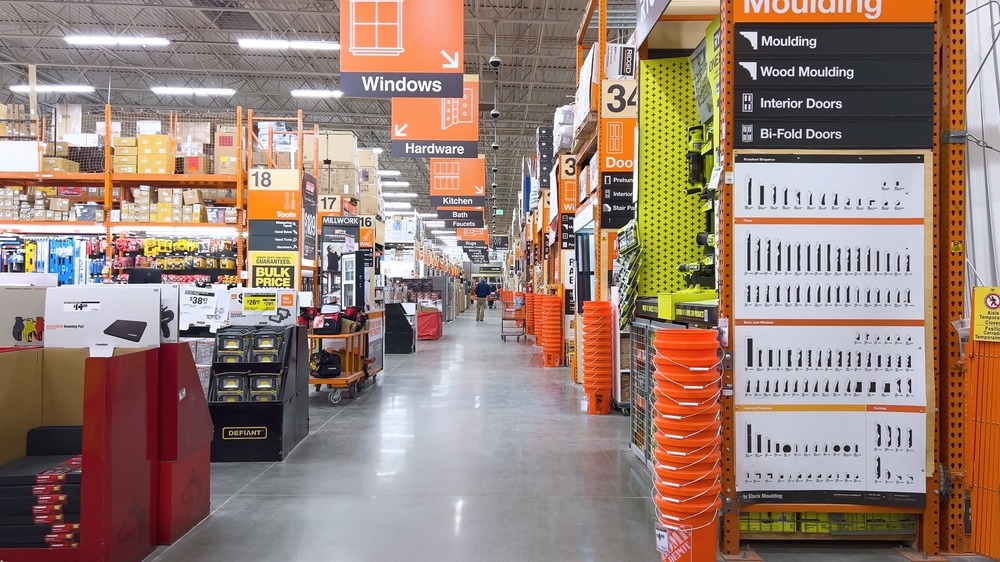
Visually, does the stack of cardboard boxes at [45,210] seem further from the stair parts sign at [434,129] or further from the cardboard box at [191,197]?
the stair parts sign at [434,129]

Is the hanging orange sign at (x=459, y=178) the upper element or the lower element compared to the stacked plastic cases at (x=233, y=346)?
upper

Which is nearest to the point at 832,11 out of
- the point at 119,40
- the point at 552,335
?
the point at 552,335

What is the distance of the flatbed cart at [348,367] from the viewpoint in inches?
278

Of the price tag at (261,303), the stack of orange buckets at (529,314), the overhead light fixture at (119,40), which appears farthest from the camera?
the stack of orange buckets at (529,314)

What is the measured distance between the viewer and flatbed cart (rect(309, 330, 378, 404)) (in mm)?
7062

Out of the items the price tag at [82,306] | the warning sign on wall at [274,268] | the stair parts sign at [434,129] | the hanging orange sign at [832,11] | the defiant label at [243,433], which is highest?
the stair parts sign at [434,129]

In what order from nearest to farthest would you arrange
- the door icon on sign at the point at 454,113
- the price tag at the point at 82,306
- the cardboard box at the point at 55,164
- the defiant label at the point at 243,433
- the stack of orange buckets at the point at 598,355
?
the price tag at the point at 82,306 < the defiant label at the point at 243,433 < the stack of orange buckets at the point at 598,355 < the door icon on sign at the point at 454,113 < the cardboard box at the point at 55,164

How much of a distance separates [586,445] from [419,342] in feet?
35.7

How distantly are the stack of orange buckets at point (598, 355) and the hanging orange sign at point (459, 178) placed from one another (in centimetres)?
763

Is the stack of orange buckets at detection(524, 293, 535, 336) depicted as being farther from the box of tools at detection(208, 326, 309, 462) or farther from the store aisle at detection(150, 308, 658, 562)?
the box of tools at detection(208, 326, 309, 462)

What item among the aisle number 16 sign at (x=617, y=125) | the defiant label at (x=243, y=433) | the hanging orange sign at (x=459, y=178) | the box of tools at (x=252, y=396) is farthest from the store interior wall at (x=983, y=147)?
the hanging orange sign at (x=459, y=178)

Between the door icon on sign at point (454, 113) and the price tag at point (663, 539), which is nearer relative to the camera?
the price tag at point (663, 539)

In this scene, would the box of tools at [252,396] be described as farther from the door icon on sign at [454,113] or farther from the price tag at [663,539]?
the door icon on sign at [454,113]

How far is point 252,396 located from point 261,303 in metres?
1.06
